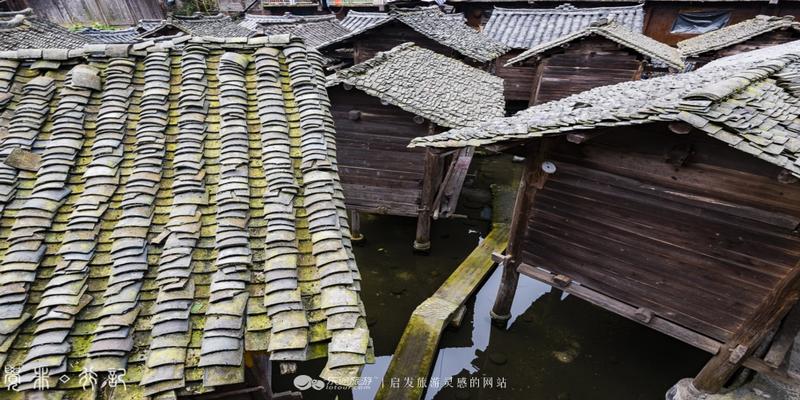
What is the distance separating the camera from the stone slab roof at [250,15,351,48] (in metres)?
20.1

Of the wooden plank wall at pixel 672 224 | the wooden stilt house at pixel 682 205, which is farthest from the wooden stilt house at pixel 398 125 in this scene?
the wooden plank wall at pixel 672 224

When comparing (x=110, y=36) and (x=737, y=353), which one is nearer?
(x=737, y=353)

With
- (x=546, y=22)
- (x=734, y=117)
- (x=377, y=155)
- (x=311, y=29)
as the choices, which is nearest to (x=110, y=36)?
(x=311, y=29)

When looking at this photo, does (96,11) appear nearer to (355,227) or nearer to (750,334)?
(355,227)

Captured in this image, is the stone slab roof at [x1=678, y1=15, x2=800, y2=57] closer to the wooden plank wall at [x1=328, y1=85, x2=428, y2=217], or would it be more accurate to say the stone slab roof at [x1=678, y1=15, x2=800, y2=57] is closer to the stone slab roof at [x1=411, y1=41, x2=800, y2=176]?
the stone slab roof at [x1=411, y1=41, x2=800, y2=176]

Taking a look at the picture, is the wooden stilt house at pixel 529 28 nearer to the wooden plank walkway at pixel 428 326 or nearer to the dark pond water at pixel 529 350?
the wooden plank walkway at pixel 428 326

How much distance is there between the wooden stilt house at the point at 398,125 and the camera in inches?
320

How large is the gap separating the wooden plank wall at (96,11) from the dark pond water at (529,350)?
32.1 metres

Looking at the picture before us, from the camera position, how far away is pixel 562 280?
6.32 meters

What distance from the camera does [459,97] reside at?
9344 millimetres

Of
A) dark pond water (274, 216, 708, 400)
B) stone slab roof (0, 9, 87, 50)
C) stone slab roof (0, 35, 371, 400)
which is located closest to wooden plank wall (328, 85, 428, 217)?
dark pond water (274, 216, 708, 400)

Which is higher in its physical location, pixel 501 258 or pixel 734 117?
pixel 734 117

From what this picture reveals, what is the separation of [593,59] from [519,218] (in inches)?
384

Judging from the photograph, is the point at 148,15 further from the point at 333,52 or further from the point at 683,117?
the point at 683,117
